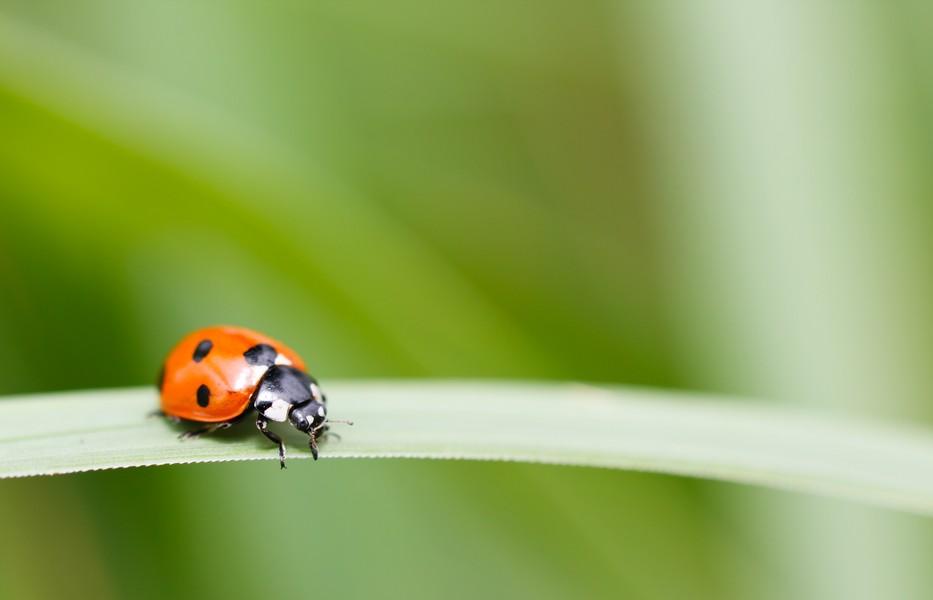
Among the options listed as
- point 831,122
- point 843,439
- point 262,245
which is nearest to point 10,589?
point 262,245

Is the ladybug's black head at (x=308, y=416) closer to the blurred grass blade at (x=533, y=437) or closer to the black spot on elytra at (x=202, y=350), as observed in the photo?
the blurred grass blade at (x=533, y=437)

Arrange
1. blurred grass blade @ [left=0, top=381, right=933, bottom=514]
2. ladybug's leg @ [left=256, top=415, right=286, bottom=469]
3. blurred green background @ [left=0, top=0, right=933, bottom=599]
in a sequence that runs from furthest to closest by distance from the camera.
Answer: blurred green background @ [left=0, top=0, right=933, bottom=599] → ladybug's leg @ [left=256, top=415, right=286, bottom=469] → blurred grass blade @ [left=0, top=381, right=933, bottom=514]

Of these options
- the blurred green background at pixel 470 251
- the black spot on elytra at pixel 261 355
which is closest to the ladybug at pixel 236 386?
the black spot on elytra at pixel 261 355

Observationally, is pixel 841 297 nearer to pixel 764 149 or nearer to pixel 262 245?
pixel 764 149

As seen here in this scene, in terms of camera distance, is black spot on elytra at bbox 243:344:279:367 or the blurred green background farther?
the blurred green background

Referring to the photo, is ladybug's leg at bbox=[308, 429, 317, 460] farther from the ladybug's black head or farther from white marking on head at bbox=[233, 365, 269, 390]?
white marking on head at bbox=[233, 365, 269, 390]

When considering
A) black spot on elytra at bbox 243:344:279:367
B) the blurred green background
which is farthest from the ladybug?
the blurred green background

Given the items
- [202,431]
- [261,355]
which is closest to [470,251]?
[261,355]
